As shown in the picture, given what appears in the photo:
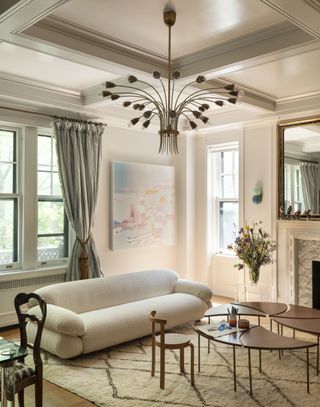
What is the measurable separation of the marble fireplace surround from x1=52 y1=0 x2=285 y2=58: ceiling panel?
2.96 meters

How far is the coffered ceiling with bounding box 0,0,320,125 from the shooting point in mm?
2881

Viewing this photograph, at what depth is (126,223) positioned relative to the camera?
19.8ft

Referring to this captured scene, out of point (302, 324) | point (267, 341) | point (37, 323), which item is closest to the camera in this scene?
point (37, 323)

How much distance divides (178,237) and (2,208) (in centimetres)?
293

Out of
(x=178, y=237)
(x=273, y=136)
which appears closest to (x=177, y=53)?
(x=273, y=136)

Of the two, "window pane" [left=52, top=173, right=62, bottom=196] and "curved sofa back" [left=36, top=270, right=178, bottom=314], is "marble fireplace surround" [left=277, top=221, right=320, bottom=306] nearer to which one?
"curved sofa back" [left=36, top=270, right=178, bottom=314]

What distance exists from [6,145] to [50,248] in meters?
1.44

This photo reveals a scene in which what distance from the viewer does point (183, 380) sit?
344 centimetres

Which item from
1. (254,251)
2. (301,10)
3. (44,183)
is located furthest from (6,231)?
(301,10)

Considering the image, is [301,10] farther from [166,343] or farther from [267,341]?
[166,343]

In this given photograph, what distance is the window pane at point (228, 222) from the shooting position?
6543mm

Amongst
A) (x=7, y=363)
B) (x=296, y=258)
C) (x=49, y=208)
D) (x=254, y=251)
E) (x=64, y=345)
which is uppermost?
(x=49, y=208)

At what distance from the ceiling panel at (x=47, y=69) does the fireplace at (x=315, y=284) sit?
3.53m

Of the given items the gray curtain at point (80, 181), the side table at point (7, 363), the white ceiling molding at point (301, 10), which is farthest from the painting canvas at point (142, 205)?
the white ceiling molding at point (301, 10)
